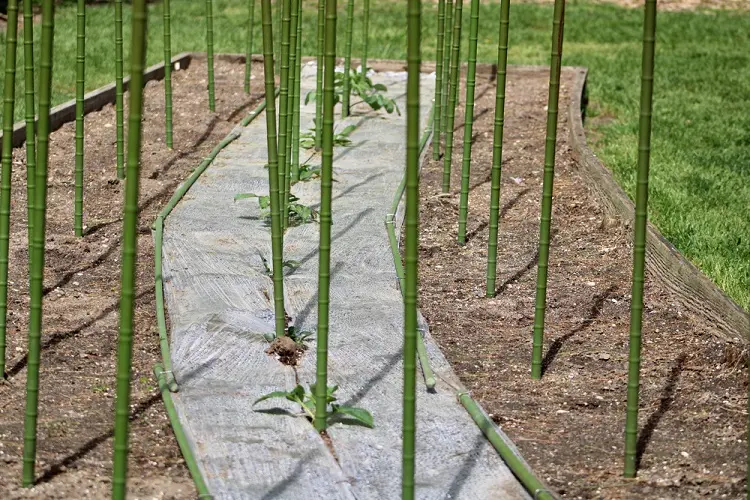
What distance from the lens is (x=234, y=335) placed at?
14.0ft

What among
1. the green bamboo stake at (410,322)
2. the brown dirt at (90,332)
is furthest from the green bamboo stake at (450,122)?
the green bamboo stake at (410,322)

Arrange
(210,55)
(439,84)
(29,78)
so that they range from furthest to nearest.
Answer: (210,55)
(439,84)
(29,78)

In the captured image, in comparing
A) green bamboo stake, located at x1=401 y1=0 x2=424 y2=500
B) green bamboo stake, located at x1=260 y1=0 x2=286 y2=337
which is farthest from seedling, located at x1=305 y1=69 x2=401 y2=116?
green bamboo stake, located at x1=401 y1=0 x2=424 y2=500

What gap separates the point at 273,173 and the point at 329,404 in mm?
858

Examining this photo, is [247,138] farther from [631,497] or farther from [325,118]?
[631,497]

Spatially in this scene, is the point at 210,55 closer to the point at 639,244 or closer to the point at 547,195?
the point at 547,195

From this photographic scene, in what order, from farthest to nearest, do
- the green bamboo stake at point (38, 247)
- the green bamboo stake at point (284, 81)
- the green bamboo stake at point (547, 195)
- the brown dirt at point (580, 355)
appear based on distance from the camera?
the green bamboo stake at point (284, 81) < the green bamboo stake at point (547, 195) < the brown dirt at point (580, 355) < the green bamboo stake at point (38, 247)

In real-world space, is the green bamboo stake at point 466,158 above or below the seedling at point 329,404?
above

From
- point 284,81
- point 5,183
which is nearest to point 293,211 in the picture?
point 284,81

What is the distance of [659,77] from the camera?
1030 centimetres

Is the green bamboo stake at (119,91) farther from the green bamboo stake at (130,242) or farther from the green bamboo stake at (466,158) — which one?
the green bamboo stake at (130,242)

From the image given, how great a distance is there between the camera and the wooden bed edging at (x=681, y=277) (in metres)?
4.24

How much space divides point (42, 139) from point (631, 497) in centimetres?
191

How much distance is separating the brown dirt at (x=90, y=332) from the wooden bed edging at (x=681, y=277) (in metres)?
2.05
